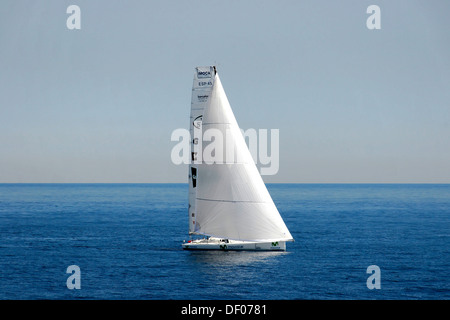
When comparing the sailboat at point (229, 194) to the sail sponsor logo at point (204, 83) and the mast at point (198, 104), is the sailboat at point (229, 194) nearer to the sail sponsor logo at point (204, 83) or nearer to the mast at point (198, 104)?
the mast at point (198, 104)

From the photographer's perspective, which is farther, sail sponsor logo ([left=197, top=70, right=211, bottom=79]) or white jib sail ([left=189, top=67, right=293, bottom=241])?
sail sponsor logo ([left=197, top=70, right=211, bottom=79])

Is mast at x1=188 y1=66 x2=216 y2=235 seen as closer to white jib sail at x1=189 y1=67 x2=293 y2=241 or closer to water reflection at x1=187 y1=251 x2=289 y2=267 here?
white jib sail at x1=189 y1=67 x2=293 y2=241

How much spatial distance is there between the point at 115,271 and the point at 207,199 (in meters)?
13.8

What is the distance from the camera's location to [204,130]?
6353cm

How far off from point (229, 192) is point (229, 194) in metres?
0.24

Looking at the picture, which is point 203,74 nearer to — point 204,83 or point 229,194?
point 204,83

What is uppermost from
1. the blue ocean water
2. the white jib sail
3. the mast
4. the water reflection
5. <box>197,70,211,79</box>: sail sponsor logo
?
<box>197,70,211,79</box>: sail sponsor logo

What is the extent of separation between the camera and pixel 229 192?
6316 cm

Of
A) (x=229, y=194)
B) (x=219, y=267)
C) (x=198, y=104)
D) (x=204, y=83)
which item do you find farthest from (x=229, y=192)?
(x=204, y=83)

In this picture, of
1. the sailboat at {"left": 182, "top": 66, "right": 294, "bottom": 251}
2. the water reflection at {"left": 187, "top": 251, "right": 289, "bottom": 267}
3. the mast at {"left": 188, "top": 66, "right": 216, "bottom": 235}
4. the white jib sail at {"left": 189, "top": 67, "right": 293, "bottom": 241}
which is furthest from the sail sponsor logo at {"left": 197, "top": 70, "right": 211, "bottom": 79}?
the water reflection at {"left": 187, "top": 251, "right": 289, "bottom": 267}

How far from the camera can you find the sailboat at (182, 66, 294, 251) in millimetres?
62781

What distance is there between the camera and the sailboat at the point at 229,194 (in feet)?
206

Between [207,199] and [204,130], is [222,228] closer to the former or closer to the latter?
[207,199]
